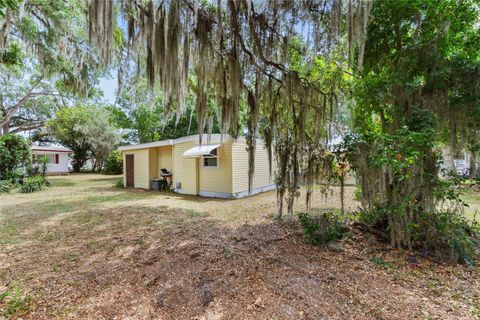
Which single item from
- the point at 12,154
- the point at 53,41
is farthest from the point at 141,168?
the point at 53,41

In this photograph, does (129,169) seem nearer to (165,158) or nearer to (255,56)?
(165,158)

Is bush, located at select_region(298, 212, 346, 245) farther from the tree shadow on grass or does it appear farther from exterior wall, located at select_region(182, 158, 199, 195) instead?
exterior wall, located at select_region(182, 158, 199, 195)

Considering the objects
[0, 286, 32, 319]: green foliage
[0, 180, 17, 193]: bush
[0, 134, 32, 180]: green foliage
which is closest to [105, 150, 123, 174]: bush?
[0, 134, 32, 180]: green foliage

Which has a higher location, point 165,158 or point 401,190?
point 165,158

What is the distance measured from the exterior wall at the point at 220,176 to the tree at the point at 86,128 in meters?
13.2

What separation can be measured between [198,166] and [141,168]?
365 centimetres

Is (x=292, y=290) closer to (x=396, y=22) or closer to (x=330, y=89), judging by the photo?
(x=330, y=89)

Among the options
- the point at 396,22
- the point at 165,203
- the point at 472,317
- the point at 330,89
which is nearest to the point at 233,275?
the point at 472,317

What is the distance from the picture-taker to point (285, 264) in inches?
116

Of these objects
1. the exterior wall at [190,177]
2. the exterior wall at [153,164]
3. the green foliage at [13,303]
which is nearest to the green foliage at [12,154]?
the exterior wall at [153,164]

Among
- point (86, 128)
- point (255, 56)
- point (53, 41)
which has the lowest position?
point (255, 56)

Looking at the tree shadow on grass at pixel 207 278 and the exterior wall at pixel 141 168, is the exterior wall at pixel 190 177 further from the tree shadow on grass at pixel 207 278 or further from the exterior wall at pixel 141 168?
the tree shadow on grass at pixel 207 278

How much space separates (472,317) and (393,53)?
12.3ft

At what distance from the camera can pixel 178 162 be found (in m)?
9.84
